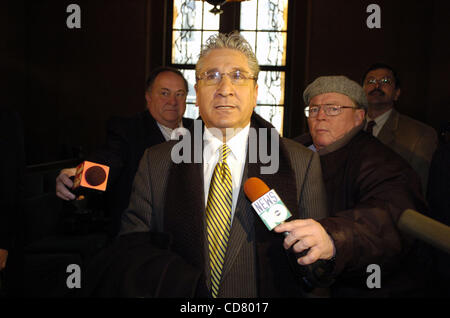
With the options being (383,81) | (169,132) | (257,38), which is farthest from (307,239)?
(257,38)

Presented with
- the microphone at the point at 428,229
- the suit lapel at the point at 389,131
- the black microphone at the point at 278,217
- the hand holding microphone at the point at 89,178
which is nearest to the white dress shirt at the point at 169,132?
the hand holding microphone at the point at 89,178

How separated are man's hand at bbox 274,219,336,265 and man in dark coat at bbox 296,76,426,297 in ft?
0.22

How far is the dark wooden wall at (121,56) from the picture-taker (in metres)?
5.69

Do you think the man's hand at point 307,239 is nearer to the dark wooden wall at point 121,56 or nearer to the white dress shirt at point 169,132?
the white dress shirt at point 169,132

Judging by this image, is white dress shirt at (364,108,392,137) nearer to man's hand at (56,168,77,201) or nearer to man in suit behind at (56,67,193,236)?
man in suit behind at (56,67,193,236)

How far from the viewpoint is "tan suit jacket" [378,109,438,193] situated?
8.54ft

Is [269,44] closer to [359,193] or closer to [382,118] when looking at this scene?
[382,118]

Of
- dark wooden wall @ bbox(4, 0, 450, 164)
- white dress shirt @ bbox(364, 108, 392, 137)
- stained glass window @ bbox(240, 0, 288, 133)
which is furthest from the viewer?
stained glass window @ bbox(240, 0, 288, 133)

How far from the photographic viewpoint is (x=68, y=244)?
11.3 feet

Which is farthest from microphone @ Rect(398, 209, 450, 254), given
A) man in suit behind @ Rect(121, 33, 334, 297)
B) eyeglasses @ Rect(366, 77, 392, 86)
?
eyeglasses @ Rect(366, 77, 392, 86)

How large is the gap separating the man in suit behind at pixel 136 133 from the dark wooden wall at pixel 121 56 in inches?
136

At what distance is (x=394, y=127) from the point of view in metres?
2.93

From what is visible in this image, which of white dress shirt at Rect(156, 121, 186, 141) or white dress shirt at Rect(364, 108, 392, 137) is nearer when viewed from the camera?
white dress shirt at Rect(156, 121, 186, 141)

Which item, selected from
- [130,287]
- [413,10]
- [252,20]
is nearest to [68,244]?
[130,287]
